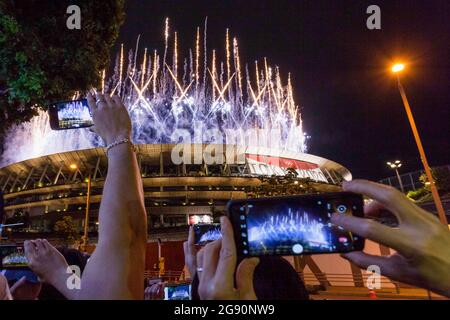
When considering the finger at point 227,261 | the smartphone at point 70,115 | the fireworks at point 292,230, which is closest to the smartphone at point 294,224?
the fireworks at point 292,230

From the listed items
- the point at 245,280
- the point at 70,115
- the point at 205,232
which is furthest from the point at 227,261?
the point at 70,115

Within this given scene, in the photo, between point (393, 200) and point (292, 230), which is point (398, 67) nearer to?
point (292, 230)

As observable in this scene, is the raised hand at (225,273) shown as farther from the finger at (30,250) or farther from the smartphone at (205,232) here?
the smartphone at (205,232)

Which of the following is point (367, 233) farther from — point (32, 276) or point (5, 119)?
point (5, 119)

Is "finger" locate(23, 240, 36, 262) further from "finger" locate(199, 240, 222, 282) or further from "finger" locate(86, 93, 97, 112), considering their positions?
"finger" locate(199, 240, 222, 282)

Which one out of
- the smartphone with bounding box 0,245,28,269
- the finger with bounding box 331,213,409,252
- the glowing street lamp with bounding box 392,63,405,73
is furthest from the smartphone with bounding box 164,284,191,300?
the glowing street lamp with bounding box 392,63,405,73

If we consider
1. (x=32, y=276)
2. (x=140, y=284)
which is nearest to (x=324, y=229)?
(x=140, y=284)
